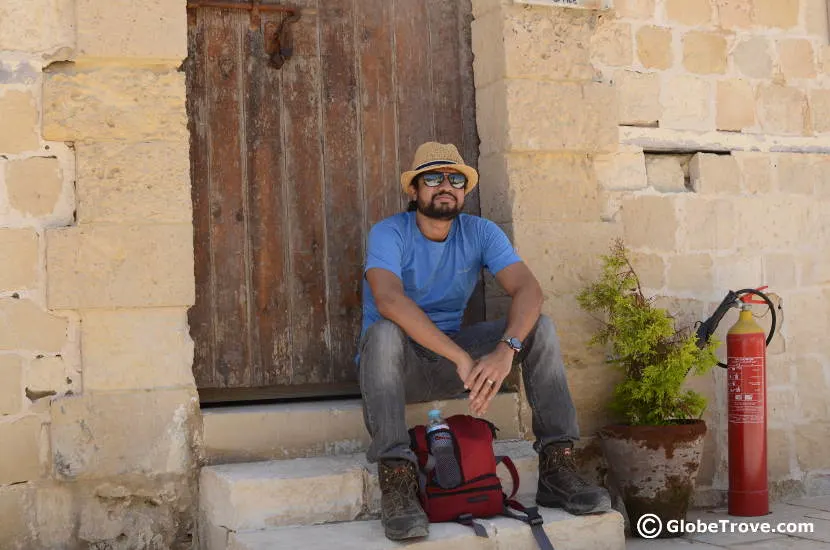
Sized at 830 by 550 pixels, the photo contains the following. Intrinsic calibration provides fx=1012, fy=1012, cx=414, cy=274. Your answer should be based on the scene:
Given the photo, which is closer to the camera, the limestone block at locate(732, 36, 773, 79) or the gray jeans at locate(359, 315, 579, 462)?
the gray jeans at locate(359, 315, 579, 462)

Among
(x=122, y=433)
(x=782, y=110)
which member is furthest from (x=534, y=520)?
(x=782, y=110)

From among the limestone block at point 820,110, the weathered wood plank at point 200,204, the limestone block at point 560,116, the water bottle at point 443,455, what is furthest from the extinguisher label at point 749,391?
the weathered wood plank at point 200,204

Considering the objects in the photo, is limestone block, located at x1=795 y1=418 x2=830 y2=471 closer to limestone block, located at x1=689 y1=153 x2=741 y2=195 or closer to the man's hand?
limestone block, located at x1=689 y1=153 x2=741 y2=195

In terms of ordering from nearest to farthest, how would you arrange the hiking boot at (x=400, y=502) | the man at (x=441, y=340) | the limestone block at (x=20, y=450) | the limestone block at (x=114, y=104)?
the hiking boot at (x=400, y=502) → the man at (x=441, y=340) → the limestone block at (x=20, y=450) → the limestone block at (x=114, y=104)

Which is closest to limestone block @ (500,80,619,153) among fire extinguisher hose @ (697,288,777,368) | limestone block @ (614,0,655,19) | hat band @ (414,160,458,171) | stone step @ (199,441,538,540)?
limestone block @ (614,0,655,19)

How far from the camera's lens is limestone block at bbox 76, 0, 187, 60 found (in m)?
3.65

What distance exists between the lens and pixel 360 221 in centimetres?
436

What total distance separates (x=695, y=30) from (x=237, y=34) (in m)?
2.10

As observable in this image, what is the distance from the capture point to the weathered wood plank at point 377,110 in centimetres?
439

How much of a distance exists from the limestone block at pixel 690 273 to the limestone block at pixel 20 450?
2.72 m

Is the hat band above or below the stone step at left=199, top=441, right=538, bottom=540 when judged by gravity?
above

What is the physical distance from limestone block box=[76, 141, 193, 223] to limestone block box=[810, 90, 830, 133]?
3.04m

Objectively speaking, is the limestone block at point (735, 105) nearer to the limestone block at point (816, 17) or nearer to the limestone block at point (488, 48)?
the limestone block at point (816, 17)

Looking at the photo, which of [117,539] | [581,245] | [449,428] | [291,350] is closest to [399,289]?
[449,428]
